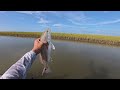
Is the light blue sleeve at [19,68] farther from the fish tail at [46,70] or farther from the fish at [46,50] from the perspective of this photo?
the fish tail at [46,70]

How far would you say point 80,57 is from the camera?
3447 millimetres

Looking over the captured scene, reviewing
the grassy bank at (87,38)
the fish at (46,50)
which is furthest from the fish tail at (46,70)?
the grassy bank at (87,38)

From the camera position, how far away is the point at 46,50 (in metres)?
3.03

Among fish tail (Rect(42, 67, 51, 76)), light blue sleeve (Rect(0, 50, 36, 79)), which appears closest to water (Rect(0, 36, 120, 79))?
fish tail (Rect(42, 67, 51, 76))

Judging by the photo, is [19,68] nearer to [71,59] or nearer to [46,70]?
[46,70]

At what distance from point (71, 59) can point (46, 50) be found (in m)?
0.58

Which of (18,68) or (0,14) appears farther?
(0,14)

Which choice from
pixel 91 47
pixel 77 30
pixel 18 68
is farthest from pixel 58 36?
pixel 18 68

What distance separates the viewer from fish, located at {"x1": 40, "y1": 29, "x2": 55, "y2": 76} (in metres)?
3.00

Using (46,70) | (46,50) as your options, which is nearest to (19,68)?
(46,50)
